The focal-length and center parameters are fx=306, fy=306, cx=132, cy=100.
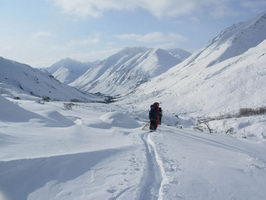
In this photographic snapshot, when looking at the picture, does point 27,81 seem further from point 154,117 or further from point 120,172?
point 120,172

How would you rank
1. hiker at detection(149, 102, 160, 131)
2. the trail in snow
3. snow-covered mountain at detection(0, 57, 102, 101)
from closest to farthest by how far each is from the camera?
the trail in snow, hiker at detection(149, 102, 160, 131), snow-covered mountain at detection(0, 57, 102, 101)

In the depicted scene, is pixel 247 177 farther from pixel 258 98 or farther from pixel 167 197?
pixel 258 98

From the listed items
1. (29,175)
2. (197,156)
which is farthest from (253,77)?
(29,175)

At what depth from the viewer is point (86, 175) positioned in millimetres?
7055

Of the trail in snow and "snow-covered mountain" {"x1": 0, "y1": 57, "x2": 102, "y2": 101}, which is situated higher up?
"snow-covered mountain" {"x1": 0, "y1": 57, "x2": 102, "y2": 101}

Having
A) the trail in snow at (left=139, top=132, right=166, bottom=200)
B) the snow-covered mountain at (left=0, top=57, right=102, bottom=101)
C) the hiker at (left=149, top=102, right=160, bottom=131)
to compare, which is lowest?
the trail in snow at (left=139, top=132, right=166, bottom=200)

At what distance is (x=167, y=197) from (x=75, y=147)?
4577 mm

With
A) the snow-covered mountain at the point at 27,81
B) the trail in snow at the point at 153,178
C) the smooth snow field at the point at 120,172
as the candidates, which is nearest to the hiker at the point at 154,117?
the smooth snow field at the point at 120,172

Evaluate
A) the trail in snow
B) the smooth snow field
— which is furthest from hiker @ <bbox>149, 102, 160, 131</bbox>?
the trail in snow

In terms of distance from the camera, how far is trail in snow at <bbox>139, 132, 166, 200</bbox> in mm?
6098

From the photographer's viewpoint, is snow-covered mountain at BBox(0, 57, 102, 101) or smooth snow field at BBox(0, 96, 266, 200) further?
snow-covered mountain at BBox(0, 57, 102, 101)

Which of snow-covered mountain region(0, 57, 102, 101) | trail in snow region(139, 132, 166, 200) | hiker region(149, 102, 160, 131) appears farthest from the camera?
snow-covered mountain region(0, 57, 102, 101)

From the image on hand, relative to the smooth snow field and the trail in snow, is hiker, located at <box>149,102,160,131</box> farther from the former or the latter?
the trail in snow

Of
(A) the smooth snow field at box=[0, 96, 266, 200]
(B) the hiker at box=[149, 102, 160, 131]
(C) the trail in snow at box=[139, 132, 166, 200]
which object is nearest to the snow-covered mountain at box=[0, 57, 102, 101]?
(B) the hiker at box=[149, 102, 160, 131]
